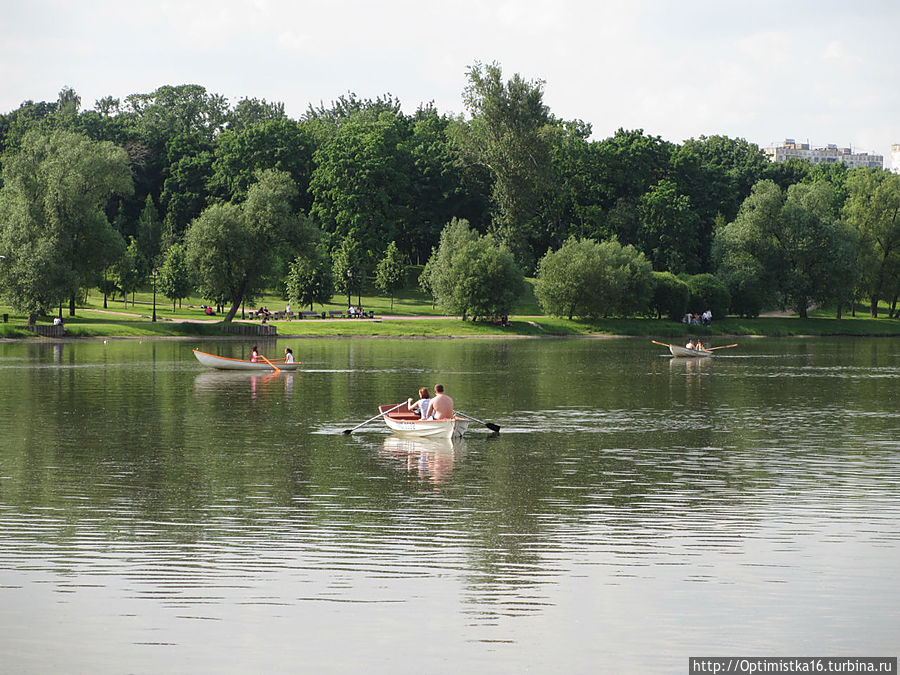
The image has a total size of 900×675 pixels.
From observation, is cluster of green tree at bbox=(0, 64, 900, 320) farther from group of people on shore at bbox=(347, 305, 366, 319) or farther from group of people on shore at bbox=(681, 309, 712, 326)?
group of people on shore at bbox=(347, 305, 366, 319)

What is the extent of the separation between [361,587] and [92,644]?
13.8 ft

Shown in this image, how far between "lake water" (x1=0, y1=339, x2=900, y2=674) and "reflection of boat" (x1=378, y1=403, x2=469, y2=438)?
0.41m

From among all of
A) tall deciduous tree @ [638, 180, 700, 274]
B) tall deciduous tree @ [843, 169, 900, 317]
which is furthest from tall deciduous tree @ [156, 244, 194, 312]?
tall deciduous tree @ [843, 169, 900, 317]

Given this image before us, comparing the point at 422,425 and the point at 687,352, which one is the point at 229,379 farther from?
the point at 687,352

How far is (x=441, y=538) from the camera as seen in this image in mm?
19219

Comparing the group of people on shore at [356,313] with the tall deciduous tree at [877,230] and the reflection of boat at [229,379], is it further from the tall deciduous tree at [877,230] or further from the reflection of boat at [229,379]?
the tall deciduous tree at [877,230]

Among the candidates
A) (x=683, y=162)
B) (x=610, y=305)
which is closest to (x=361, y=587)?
(x=610, y=305)

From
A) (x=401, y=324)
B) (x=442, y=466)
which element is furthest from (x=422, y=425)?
(x=401, y=324)

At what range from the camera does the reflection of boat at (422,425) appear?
33.3 meters

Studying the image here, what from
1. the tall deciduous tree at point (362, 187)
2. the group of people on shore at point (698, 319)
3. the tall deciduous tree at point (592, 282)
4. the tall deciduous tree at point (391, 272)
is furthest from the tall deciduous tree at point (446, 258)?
the group of people on shore at point (698, 319)

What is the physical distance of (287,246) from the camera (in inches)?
4134

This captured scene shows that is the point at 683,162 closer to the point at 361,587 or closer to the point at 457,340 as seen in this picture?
the point at 457,340

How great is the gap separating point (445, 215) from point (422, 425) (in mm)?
121612

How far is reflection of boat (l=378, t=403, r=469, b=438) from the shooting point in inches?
1312
